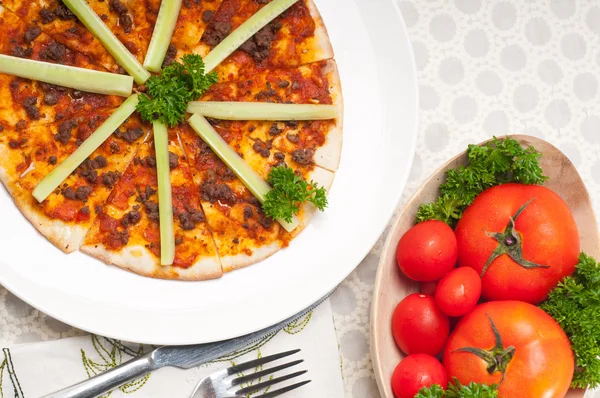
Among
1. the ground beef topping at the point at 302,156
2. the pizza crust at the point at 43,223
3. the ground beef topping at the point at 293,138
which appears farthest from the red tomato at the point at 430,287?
the pizza crust at the point at 43,223

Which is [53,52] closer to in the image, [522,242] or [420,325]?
[420,325]

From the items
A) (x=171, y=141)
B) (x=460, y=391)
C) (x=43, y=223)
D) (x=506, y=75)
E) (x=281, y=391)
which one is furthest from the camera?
(x=506, y=75)

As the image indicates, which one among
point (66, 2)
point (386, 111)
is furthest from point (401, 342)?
point (66, 2)

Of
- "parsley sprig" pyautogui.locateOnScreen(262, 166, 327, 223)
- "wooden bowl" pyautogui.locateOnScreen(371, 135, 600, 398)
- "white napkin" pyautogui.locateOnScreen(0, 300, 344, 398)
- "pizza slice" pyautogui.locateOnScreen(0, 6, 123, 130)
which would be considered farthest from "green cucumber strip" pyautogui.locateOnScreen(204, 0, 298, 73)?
"white napkin" pyautogui.locateOnScreen(0, 300, 344, 398)

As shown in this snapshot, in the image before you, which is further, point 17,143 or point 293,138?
point 293,138

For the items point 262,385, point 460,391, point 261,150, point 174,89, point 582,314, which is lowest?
point 460,391

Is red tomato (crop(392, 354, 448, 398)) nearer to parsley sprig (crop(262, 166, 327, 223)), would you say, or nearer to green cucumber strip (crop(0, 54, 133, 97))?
parsley sprig (crop(262, 166, 327, 223))

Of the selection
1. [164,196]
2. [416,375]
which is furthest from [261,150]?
[416,375]
